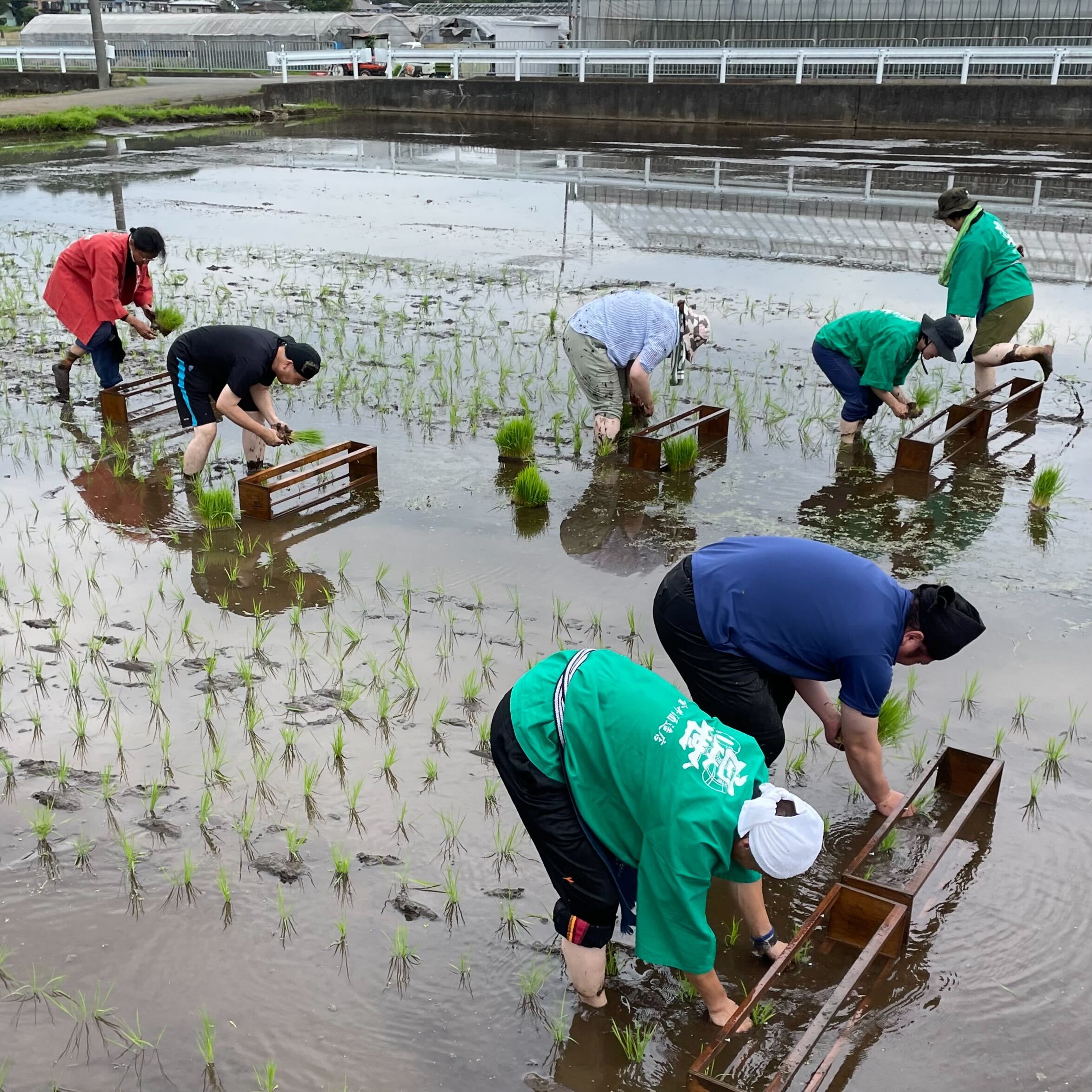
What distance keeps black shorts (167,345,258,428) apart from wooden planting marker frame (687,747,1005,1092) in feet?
12.6

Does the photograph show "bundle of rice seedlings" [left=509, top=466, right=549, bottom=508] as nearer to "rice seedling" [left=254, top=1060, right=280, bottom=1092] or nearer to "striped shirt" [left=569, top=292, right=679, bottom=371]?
"striped shirt" [left=569, top=292, right=679, bottom=371]

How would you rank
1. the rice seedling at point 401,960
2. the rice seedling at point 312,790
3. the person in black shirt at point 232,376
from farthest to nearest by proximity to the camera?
the person in black shirt at point 232,376, the rice seedling at point 312,790, the rice seedling at point 401,960

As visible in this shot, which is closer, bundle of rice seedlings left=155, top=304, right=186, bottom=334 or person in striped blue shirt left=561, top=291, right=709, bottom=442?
person in striped blue shirt left=561, top=291, right=709, bottom=442

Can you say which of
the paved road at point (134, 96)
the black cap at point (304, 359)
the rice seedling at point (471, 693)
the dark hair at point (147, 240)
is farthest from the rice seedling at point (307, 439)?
the paved road at point (134, 96)

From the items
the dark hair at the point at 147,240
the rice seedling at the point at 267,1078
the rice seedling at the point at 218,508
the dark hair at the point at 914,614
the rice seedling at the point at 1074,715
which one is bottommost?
the rice seedling at the point at 267,1078

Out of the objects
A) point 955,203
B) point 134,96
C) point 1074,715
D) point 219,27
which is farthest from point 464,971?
point 219,27

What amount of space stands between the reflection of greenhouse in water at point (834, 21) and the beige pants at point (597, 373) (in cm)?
2377

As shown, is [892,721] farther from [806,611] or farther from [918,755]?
[806,611]

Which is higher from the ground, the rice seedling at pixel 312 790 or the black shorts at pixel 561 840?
the black shorts at pixel 561 840

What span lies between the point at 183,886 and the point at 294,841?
339 millimetres

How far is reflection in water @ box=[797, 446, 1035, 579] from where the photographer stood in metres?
5.45

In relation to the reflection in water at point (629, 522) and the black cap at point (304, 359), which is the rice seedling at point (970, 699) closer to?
the reflection in water at point (629, 522)

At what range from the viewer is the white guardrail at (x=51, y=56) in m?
29.0

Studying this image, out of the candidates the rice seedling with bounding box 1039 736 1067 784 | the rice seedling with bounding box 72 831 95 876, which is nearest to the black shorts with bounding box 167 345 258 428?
the rice seedling with bounding box 72 831 95 876
